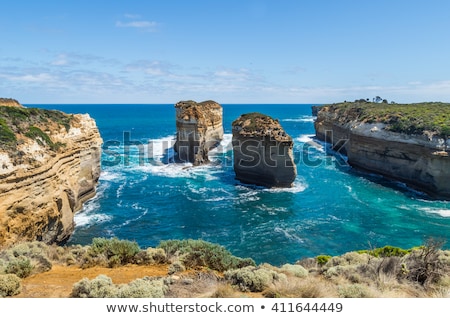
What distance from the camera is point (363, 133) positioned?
44.1 meters

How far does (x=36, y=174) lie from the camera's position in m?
18.6

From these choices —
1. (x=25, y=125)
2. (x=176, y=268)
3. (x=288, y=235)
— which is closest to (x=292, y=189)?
(x=288, y=235)

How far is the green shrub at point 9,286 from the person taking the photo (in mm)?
8859

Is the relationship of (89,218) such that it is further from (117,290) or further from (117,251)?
(117,290)

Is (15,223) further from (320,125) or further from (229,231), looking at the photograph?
(320,125)

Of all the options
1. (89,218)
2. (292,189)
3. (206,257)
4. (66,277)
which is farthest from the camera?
(292,189)

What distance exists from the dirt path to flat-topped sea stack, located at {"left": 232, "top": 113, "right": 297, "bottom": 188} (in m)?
24.5

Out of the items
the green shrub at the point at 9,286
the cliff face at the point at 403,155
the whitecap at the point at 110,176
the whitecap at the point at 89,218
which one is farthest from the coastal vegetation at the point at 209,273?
the whitecap at the point at 110,176

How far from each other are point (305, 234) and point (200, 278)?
16.4m

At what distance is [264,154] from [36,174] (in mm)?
22725

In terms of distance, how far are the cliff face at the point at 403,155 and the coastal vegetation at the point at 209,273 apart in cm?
2209

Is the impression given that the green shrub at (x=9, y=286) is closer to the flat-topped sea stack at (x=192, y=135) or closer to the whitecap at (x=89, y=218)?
the whitecap at (x=89, y=218)
